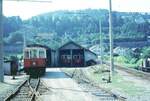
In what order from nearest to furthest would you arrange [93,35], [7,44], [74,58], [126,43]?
[74,58], [7,44], [126,43], [93,35]

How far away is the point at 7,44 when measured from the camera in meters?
109

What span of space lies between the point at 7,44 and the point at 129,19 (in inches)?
1497

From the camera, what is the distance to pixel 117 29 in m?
122

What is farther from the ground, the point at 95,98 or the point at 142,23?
the point at 142,23

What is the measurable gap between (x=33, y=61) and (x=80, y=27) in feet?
345

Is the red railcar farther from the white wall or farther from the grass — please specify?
the white wall

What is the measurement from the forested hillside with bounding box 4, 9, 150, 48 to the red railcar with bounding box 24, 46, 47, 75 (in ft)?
175

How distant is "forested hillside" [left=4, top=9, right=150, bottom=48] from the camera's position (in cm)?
10925

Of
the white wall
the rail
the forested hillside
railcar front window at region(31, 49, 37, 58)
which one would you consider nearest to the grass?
the rail

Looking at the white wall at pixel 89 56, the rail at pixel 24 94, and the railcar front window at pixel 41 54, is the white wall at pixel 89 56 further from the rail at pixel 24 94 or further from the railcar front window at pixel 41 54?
the rail at pixel 24 94

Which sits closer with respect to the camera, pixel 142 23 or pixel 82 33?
pixel 142 23

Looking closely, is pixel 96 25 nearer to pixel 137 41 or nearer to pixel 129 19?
pixel 129 19

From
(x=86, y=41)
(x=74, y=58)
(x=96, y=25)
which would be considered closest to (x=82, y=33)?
(x=96, y=25)

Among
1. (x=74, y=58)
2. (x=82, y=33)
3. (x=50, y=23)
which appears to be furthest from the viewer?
(x=50, y=23)
